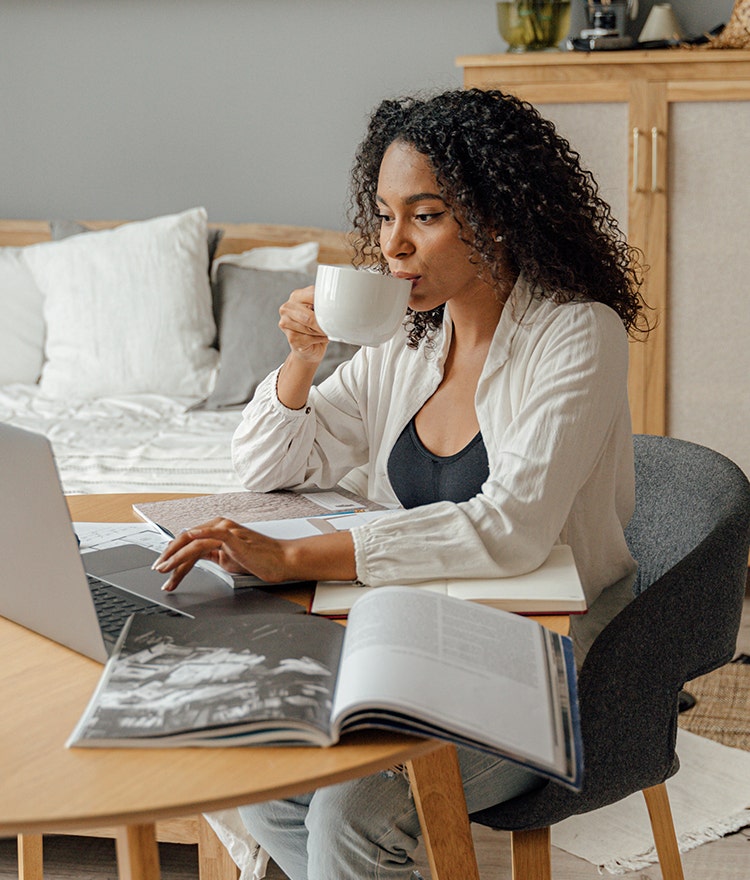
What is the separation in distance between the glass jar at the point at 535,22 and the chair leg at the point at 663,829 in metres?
2.15

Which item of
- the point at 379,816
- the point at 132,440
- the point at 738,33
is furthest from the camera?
the point at 738,33

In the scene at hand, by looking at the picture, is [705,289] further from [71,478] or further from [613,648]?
[613,648]

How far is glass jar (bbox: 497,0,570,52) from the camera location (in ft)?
9.61

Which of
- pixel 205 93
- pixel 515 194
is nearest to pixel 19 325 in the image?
pixel 205 93

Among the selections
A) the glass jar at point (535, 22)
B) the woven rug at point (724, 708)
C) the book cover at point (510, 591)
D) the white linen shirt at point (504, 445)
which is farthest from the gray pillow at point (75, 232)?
Result: the book cover at point (510, 591)

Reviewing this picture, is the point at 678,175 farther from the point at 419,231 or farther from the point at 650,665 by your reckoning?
the point at 650,665

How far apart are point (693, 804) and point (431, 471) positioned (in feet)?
3.06

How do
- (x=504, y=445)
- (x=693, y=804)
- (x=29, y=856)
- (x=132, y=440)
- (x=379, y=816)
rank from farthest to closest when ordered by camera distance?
(x=132, y=440) < (x=693, y=804) < (x=29, y=856) < (x=504, y=445) < (x=379, y=816)

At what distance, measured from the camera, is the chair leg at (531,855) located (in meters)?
1.22

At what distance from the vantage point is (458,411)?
1475mm

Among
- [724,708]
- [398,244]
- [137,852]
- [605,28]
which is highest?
[605,28]

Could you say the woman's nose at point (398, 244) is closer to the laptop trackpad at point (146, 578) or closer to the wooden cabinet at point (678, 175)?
the laptop trackpad at point (146, 578)

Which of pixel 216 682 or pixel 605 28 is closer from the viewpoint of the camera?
pixel 216 682

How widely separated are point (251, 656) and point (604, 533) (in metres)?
0.61
